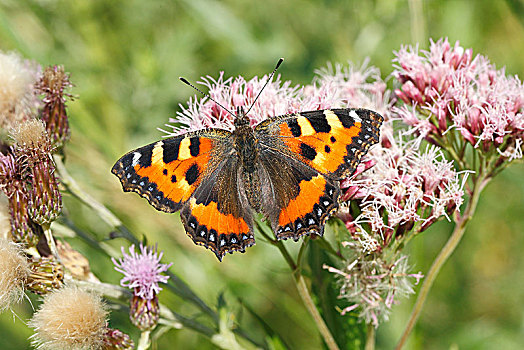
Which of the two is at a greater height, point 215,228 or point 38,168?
point 38,168

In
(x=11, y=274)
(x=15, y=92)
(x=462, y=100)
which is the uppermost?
(x=15, y=92)

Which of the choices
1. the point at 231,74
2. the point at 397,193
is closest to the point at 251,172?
the point at 397,193

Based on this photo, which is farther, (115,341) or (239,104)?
(239,104)

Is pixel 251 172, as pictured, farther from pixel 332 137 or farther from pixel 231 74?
pixel 231 74

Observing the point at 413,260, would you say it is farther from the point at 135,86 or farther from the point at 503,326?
the point at 135,86

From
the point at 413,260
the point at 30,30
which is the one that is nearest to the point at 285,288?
the point at 413,260

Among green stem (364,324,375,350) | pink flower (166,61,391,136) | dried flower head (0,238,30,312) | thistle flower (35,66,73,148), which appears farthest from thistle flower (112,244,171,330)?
green stem (364,324,375,350)

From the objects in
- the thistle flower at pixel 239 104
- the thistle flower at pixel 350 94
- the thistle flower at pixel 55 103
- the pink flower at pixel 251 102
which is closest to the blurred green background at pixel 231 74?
the thistle flower at pixel 350 94

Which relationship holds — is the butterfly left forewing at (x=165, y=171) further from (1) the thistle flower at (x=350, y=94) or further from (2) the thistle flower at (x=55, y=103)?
(1) the thistle flower at (x=350, y=94)
